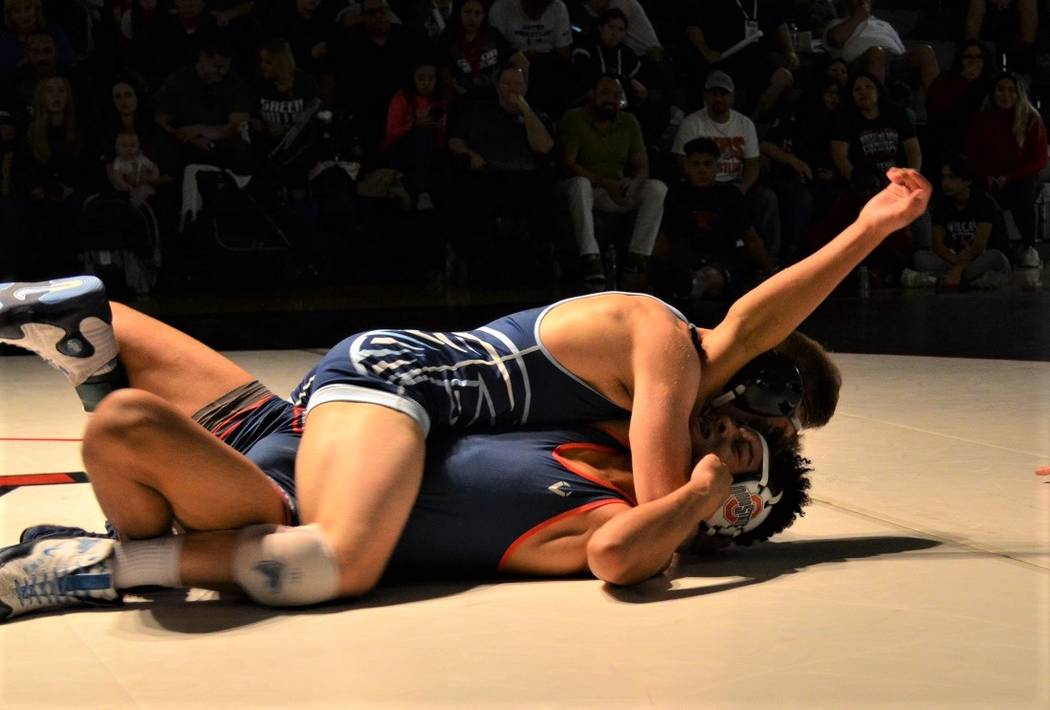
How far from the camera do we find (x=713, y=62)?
8.16 m

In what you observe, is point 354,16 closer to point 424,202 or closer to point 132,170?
point 424,202

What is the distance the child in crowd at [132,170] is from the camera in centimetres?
689

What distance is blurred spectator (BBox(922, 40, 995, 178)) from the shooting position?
27.2 feet

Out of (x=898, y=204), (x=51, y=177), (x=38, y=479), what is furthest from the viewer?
(x=51, y=177)

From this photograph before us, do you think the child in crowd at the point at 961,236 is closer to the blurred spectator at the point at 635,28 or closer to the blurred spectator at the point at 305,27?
the blurred spectator at the point at 635,28

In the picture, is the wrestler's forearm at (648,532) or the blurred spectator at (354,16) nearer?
the wrestler's forearm at (648,532)

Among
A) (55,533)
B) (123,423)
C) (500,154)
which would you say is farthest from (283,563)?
(500,154)

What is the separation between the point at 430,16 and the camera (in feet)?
25.2

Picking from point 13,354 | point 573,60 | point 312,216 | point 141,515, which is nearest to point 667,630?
point 141,515

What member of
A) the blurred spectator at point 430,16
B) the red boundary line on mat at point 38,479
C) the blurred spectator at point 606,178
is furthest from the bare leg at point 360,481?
the blurred spectator at point 430,16

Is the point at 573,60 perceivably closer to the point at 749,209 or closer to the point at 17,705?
the point at 749,209

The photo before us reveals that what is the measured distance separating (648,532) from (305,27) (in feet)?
19.8

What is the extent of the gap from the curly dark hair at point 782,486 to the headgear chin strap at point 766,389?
0.04 meters

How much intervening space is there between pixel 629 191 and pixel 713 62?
1.22 m
